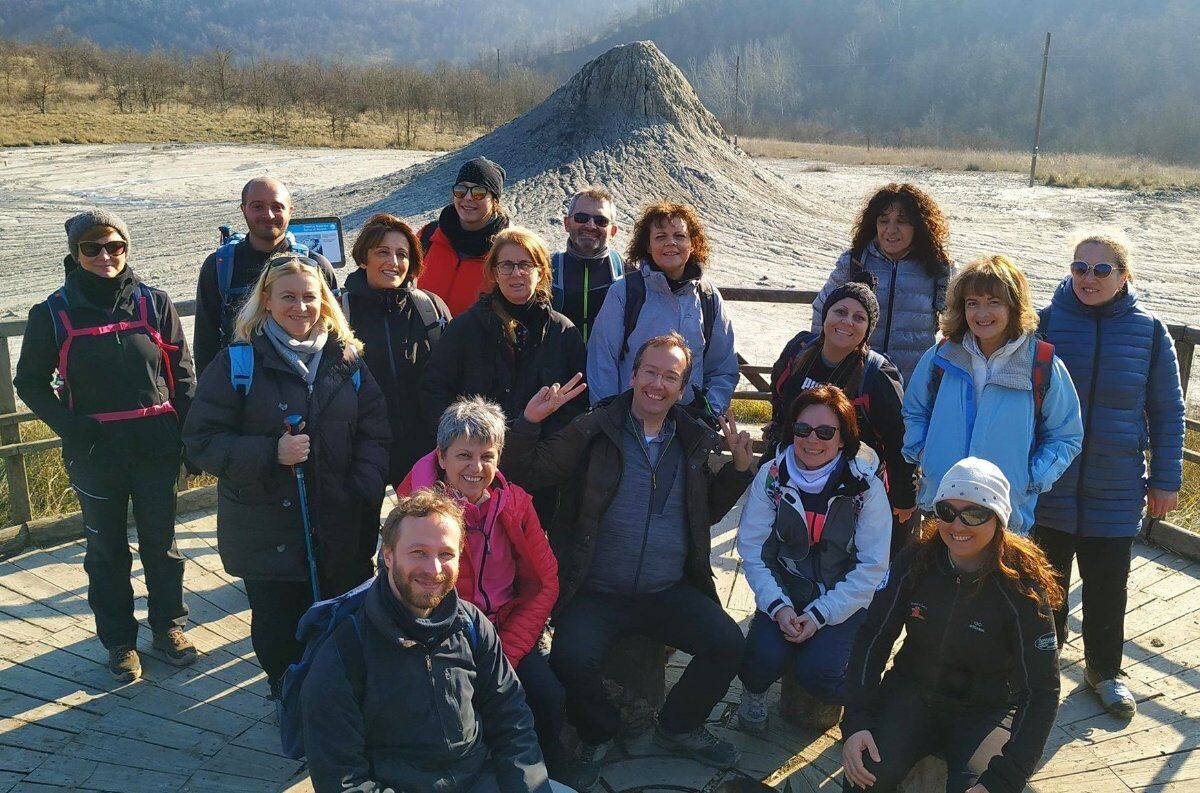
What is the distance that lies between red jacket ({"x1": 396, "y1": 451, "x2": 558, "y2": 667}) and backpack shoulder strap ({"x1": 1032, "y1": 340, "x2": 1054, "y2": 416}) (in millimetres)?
1829

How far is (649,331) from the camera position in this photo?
4.09 metres

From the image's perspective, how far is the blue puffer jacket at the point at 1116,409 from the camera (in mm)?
3697

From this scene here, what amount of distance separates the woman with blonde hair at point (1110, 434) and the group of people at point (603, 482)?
0.5 inches

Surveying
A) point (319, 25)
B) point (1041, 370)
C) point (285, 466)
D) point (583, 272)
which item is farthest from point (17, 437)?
point (319, 25)

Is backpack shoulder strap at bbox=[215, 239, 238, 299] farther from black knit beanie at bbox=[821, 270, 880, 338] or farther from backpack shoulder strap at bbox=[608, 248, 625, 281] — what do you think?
black knit beanie at bbox=[821, 270, 880, 338]

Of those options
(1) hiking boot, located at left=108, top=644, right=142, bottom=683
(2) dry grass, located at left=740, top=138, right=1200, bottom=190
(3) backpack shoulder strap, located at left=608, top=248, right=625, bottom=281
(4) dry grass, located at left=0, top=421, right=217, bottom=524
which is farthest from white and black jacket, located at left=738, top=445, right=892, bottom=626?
(2) dry grass, located at left=740, top=138, right=1200, bottom=190

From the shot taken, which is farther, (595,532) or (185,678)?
(185,678)

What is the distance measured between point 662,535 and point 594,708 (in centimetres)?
65

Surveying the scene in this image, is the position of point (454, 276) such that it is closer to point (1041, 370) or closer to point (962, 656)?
point (1041, 370)

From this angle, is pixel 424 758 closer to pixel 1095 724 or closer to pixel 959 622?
pixel 959 622

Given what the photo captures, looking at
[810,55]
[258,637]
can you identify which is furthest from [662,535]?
[810,55]

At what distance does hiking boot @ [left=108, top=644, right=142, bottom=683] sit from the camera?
3.85 m

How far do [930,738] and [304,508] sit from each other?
2.25m

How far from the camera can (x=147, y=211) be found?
70.0ft
